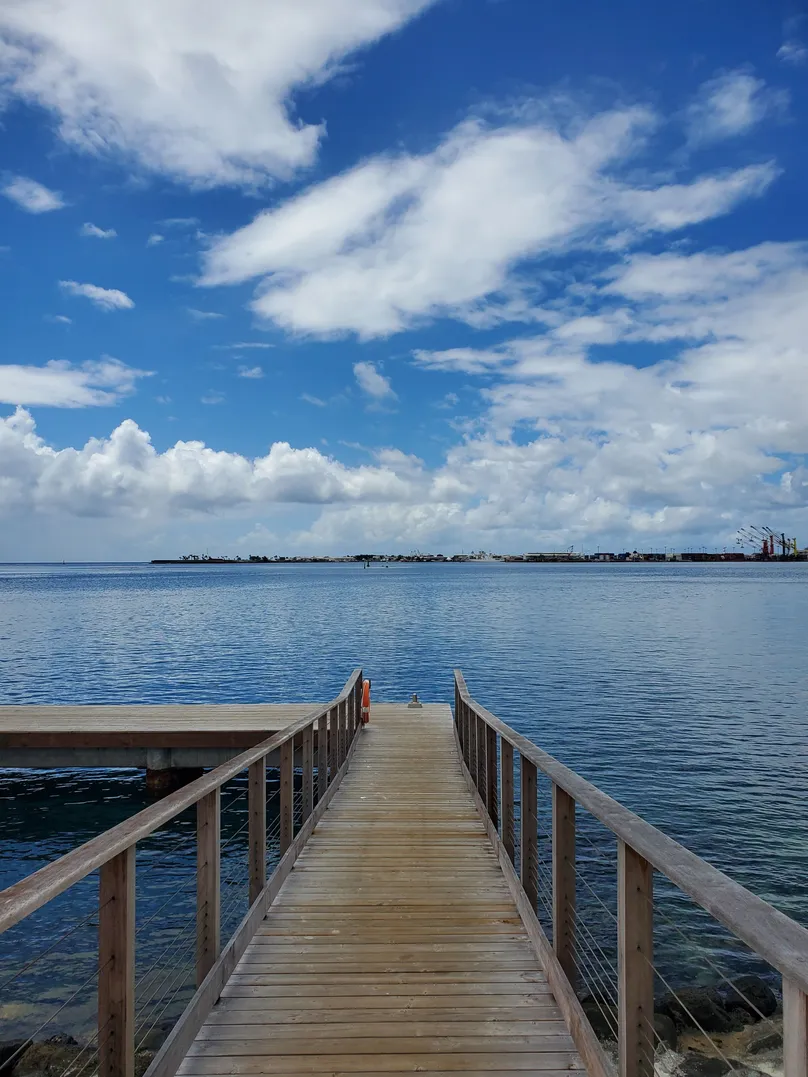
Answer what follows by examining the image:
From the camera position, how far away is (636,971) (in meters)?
2.51

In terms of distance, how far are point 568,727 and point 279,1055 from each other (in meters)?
15.5

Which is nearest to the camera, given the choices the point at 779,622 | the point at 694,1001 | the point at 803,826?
the point at 694,1001

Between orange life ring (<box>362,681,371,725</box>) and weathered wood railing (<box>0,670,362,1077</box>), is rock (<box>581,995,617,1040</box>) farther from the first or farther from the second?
orange life ring (<box>362,681,371,725</box>)

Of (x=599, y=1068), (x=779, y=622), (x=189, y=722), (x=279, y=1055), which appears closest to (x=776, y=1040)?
(x=599, y=1068)

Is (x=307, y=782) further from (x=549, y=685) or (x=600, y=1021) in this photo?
(x=549, y=685)

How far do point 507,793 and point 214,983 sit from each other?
2.69 metres

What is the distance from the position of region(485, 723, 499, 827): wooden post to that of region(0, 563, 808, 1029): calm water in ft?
13.3

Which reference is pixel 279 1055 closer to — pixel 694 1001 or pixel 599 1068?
pixel 599 1068

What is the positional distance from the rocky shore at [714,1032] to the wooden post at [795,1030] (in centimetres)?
486

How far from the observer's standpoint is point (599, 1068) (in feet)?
9.45

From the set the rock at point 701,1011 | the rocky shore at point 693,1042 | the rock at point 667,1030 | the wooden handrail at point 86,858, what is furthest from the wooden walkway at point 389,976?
the rock at point 701,1011

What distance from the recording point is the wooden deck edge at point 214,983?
9.72ft

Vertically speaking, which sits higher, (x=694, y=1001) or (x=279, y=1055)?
(x=279, y=1055)

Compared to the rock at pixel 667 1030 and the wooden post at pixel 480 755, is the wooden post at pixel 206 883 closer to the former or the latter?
the wooden post at pixel 480 755
